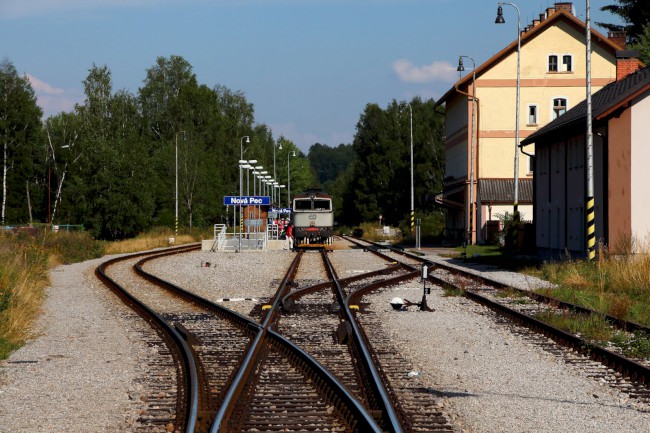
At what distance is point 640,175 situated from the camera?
1217 inches

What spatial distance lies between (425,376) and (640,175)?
22.4m

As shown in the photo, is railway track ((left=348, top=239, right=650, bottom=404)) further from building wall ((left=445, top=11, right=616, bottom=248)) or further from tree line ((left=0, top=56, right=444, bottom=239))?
tree line ((left=0, top=56, right=444, bottom=239))

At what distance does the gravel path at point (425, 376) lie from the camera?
27.3 feet

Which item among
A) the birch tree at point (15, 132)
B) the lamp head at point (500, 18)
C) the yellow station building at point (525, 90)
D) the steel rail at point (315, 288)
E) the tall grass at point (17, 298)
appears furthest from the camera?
the birch tree at point (15, 132)

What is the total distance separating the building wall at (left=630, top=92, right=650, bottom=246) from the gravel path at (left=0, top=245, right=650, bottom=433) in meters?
13.1

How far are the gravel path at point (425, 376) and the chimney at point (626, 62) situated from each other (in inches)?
1353

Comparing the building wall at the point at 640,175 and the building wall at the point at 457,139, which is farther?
the building wall at the point at 457,139

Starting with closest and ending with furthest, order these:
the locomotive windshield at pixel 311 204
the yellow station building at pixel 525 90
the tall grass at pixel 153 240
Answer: the tall grass at pixel 153 240 < the locomotive windshield at pixel 311 204 < the yellow station building at pixel 525 90

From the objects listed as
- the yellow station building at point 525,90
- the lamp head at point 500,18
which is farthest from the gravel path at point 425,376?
the yellow station building at point 525,90

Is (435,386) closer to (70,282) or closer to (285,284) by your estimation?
(285,284)

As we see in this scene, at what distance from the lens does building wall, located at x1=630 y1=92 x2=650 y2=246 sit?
101 feet

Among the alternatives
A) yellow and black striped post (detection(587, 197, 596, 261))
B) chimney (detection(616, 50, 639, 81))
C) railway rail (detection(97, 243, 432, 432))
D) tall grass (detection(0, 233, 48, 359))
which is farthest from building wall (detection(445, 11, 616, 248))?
railway rail (detection(97, 243, 432, 432))

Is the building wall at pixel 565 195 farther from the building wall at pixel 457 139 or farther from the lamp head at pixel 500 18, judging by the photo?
the building wall at pixel 457 139

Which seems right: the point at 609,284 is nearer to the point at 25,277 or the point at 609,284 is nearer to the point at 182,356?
the point at 25,277
